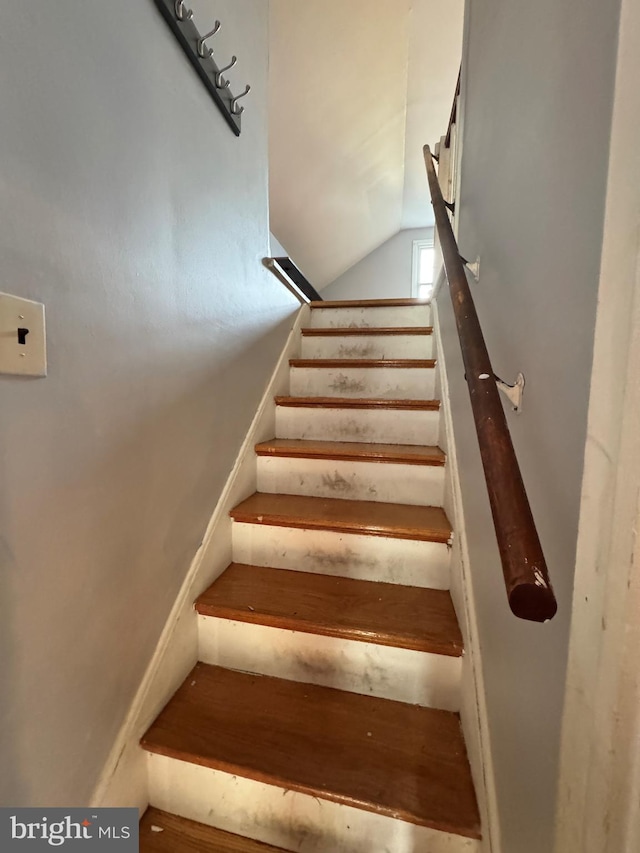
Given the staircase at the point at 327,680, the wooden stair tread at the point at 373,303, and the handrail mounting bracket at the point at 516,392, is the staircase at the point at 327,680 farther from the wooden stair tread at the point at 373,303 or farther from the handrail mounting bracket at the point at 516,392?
the wooden stair tread at the point at 373,303

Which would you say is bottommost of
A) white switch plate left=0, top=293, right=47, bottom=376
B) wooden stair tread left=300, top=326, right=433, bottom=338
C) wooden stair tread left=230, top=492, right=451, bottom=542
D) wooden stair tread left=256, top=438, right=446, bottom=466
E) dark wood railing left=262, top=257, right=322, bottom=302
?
wooden stair tread left=230, top=492, right=451, bottom=542

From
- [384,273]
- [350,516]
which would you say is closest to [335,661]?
[350,516]

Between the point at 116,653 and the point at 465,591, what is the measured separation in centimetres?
82

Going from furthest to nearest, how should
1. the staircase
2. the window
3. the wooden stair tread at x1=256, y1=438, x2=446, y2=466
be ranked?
the window
the wooden stair tread at x1=256, y1=438, x2=446, y2=466
the staircase

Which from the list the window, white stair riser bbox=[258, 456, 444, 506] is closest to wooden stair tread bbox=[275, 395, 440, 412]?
white stair riser bbox=[258, 456, 444, 506]

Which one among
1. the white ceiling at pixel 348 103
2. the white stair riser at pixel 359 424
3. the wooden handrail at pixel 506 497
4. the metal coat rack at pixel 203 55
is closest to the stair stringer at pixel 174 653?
the white stair riser at pixel 359 424

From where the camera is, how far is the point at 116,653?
799 millimetres

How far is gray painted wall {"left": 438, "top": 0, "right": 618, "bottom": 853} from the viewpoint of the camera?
43 cm

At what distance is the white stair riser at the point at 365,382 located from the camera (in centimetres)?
175

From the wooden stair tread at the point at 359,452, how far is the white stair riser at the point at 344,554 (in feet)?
1.00

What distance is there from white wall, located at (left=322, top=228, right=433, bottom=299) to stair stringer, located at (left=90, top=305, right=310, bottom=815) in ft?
12.2

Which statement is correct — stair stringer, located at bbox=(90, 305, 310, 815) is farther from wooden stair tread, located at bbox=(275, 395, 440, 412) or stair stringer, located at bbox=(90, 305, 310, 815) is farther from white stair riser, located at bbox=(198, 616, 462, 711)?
wooden stair tread, located at bbox=(275, 395, 440, 412)

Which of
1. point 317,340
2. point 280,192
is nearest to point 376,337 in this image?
point 317,340

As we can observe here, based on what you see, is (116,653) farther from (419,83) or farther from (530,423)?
(419,83)
